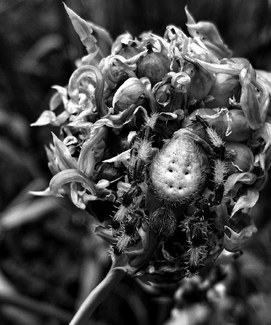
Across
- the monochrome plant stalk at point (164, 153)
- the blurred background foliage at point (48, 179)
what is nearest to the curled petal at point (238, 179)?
the monochrome plant stalk at point (164, 153)

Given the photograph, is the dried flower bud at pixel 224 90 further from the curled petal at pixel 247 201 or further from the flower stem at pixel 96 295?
the flower stem at pixel 96 295

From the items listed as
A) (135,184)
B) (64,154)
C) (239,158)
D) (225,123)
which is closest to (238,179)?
(239,158)

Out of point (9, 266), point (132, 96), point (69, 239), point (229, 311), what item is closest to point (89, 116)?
point (132, 96)

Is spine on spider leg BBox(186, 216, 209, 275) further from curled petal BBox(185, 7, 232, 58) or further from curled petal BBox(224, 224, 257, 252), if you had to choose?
curled petal BBox(185, 7, 232, 58)

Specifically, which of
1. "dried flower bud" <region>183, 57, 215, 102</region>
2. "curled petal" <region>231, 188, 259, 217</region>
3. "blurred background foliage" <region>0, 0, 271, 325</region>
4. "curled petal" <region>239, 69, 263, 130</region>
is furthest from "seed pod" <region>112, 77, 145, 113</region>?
"blurred background foliage" <region>0, 0, 271, 325</region>

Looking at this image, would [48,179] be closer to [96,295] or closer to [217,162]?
[96,295]
